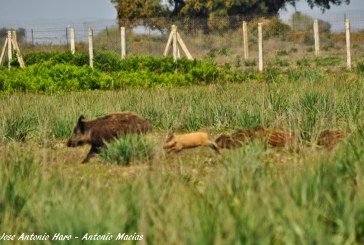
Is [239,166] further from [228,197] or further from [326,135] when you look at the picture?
[326,135]

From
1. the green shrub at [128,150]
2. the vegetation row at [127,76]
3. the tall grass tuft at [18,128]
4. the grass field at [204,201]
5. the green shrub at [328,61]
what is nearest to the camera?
the grass field at [204,201]

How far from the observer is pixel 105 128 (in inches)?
285

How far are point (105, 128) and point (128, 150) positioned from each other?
609mm

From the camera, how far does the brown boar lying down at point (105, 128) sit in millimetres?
7242

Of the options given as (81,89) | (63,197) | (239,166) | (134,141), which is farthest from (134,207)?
(81,89)

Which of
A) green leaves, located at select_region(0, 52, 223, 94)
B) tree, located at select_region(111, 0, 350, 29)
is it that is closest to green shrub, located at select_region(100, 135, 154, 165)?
green leaves, located at select_region(0, 52, 223, 94)

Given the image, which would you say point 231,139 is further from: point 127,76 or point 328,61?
point 328,61

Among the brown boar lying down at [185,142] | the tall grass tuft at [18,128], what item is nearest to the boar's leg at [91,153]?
the brown boar lying down at [185,142]

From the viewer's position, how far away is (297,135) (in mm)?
6859

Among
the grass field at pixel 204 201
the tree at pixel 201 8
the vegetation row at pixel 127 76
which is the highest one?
the tree at pixel 201 8

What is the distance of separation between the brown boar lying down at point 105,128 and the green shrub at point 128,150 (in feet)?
0.77

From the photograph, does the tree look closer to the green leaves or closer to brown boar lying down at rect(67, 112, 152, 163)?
the green leaves

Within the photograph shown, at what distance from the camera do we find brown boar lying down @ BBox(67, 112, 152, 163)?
7.24 meters

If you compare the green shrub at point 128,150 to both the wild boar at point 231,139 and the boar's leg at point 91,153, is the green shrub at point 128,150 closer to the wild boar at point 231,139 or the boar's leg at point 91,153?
the boar's leg at point 91,153
